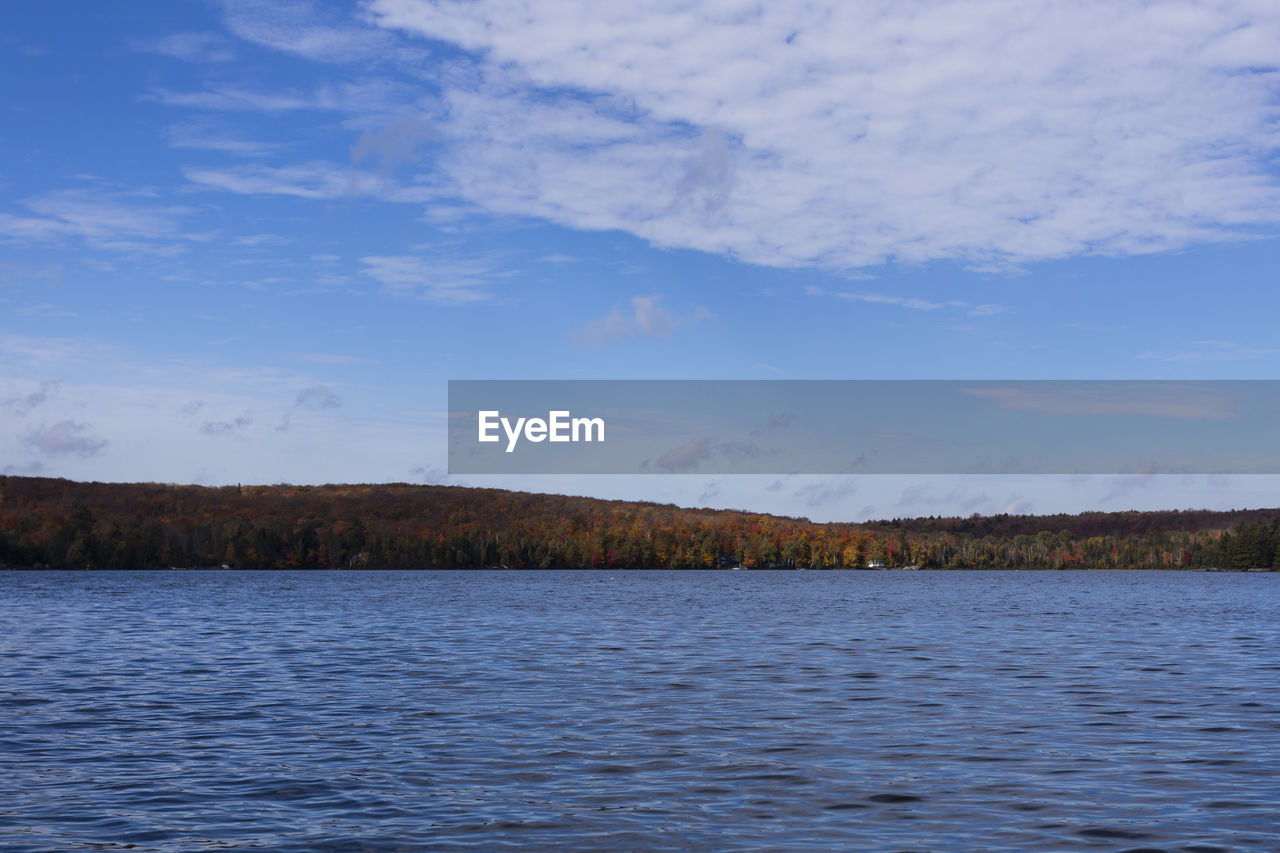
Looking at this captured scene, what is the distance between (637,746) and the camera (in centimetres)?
2619

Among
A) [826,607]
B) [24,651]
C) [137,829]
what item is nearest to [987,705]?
[137,829]

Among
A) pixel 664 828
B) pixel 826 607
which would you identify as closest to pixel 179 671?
pixel 664 828

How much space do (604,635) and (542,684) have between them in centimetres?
2599

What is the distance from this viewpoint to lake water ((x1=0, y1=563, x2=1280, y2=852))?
60.5 ft

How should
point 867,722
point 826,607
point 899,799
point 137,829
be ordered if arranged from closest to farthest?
point 137,829, point 899,799, point 867,722, point 826,607

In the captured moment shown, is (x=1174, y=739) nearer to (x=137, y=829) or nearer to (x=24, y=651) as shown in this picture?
(x=137, y=829)

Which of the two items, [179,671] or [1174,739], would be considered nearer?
[1174,739]

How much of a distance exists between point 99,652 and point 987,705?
4110cm

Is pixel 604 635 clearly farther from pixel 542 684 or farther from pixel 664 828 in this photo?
pixel 664 828

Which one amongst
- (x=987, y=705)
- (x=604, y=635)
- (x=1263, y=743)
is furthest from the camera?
(x=604, y=635)

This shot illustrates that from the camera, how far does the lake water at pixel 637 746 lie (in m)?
18.4

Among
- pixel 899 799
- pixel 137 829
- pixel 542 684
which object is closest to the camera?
pixel 137 829

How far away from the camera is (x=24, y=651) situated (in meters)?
52.1

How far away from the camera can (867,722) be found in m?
29.8
